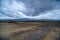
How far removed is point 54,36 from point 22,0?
48 centimetres

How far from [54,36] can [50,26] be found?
0.11 meters

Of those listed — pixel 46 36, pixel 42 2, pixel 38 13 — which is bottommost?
pixel 46 36

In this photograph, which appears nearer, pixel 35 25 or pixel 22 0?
pixel 35 25

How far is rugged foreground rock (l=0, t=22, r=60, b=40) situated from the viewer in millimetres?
1011

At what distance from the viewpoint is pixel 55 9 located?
1086 millimetres

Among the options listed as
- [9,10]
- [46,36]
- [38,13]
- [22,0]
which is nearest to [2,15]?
[9,10]

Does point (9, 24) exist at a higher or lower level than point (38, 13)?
lower

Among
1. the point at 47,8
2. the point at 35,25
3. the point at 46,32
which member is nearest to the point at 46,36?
the point at 46,32

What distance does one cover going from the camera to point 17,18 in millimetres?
1031

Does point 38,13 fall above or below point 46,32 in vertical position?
above

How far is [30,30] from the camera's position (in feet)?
3.36

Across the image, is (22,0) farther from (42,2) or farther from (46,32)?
(46,32)

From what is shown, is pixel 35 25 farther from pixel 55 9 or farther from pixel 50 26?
pixel 55 9

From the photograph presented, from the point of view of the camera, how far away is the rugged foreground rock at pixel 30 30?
1.01 m
